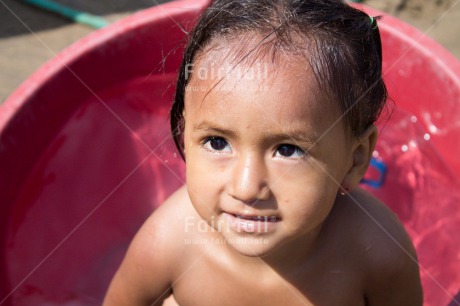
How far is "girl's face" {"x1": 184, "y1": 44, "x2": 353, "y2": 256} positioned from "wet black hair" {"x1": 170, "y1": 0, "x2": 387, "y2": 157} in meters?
0.04

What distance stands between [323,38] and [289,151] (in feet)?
0.80

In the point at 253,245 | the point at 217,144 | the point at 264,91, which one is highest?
the point at 264,91

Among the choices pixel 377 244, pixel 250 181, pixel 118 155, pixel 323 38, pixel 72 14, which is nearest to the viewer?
pixel 250 181

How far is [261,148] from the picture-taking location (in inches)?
44.8

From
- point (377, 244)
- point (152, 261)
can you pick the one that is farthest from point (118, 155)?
point (377, 244)

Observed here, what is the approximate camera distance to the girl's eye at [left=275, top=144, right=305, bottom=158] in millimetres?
1165

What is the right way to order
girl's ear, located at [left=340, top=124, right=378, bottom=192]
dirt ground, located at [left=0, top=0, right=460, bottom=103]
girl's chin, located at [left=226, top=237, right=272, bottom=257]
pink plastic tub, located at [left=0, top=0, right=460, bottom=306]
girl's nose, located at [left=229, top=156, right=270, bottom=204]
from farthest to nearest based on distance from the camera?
dirt ground, located at [left=0, top=0, right=460, bottom=103], pink plastic tub, located at [left=0, top=0, right=460, bottom=306], girl's ear, located at [left=340, top=124, right=378, bottom=192], girl's chin, located at [left=226, top=237, right=272, bottom=257], girl's nose, located at [left=229, top=156, right=270, bottom=204]

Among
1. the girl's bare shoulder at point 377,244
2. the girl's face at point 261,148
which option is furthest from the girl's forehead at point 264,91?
the girl's bare shoulder at point 377,244

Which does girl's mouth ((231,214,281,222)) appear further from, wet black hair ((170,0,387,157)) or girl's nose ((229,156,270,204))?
wet black hair ((170,0,387,157))

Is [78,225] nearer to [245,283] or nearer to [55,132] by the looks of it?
[55,132]

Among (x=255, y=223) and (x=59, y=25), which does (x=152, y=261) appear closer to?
(x=255, y=223)

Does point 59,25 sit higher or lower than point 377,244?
lower

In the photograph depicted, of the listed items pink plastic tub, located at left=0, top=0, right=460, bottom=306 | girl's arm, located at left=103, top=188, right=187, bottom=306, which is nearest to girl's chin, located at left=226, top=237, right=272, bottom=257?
girl's arm, located at left=103, top=188, right=187, bottom=306

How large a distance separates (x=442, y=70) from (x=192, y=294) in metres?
1.20
